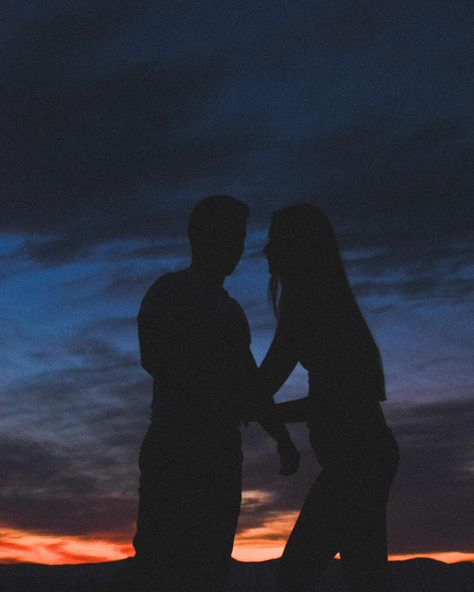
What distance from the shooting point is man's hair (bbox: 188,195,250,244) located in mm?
4672

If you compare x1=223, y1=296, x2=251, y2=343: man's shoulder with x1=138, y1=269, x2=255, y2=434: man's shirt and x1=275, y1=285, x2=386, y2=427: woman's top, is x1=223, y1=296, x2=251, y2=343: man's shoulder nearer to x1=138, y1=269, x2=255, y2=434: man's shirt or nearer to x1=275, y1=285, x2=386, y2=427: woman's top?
x1=138, y1=269, x2=255, y2=434: man's shirt

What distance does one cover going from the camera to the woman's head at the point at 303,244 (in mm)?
4777

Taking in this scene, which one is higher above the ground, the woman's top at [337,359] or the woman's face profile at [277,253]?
the woman's face profile at [277,253]

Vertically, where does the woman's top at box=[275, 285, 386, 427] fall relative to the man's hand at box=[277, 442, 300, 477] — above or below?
above

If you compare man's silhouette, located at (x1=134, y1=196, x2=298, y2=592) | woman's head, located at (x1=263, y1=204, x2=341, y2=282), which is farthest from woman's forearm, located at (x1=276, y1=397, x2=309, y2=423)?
woman's head, located at (x1=263, y1=204, x2=341, y2=282)

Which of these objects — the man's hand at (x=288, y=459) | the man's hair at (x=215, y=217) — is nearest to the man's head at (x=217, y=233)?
the man's hair at (x=215, y=217)

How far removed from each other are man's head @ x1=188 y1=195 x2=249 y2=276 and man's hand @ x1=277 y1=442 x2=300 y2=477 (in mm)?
985

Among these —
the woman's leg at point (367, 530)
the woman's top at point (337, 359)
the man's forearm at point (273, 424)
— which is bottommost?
the woman's leg at point (367, 530)

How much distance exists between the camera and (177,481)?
4.37 metres

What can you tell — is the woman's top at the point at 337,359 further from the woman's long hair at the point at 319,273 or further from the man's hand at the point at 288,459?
the man's hand at the point at 288,459

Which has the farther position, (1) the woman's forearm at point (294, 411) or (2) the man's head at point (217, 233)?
(1) the woman's forearm at point (294, 411)

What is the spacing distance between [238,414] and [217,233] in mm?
942

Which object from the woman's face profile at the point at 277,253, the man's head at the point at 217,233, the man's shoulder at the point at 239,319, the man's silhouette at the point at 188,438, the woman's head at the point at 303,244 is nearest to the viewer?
the man's silhouette at the point at 188,438

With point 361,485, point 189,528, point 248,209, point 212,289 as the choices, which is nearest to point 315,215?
point 248,209
